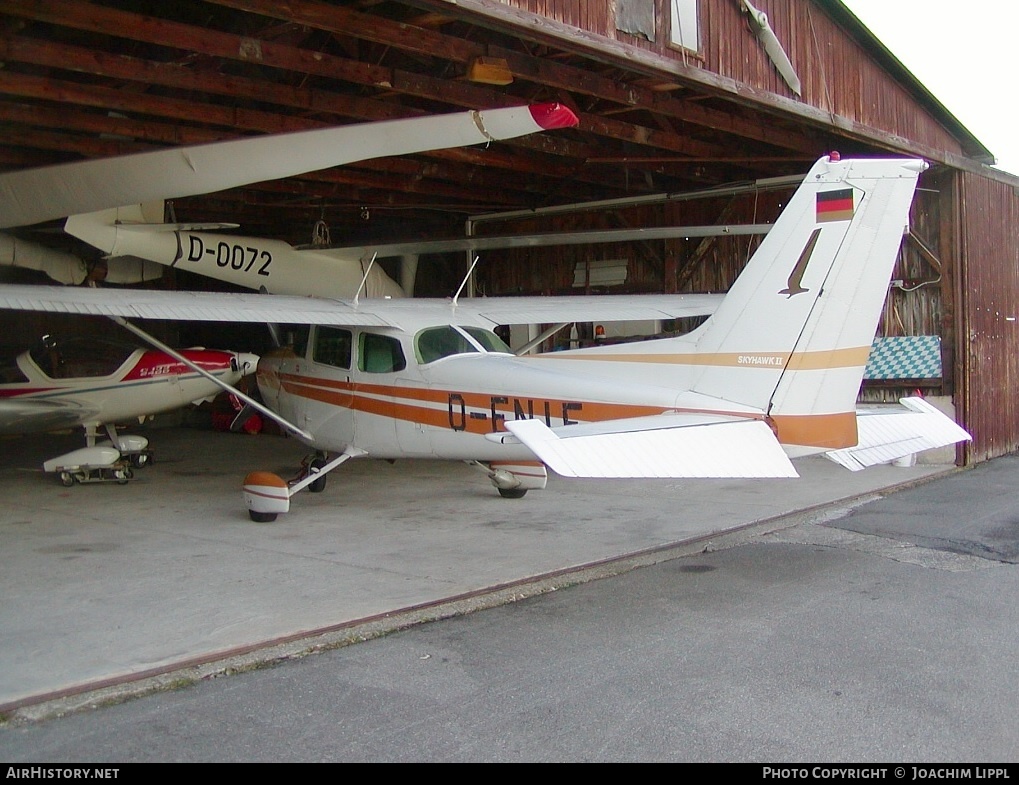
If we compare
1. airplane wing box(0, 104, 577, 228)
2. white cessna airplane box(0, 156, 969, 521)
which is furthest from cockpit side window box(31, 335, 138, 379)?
white cessna airplane box(0, 156, 969, 521)

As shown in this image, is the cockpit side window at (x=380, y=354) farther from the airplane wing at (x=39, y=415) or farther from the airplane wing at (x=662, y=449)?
the airplane wing at (x=39, y=415)

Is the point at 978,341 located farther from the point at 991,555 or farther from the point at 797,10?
the point at 991,555

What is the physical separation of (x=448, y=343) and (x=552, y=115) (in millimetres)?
2809

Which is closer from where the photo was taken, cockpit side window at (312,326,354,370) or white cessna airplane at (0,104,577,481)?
white cessna airplane at (0,104,577,481)

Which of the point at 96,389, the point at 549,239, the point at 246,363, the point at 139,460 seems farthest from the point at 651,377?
the point at 139,460

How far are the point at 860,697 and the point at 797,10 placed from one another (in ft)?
28.2

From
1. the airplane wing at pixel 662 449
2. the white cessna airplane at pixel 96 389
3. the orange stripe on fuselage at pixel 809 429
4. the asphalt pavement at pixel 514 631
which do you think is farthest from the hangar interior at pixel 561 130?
the asphalt pavement at pixel 514 631

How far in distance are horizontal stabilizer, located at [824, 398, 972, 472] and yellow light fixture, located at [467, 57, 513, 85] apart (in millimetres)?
4374

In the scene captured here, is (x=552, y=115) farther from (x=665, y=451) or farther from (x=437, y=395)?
(x=665, y=451)

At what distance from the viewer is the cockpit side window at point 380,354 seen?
9.62 metres

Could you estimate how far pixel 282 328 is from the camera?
17016mm

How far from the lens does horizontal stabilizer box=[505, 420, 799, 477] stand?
207 inches

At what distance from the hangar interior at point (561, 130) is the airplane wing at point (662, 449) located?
3.33 meters

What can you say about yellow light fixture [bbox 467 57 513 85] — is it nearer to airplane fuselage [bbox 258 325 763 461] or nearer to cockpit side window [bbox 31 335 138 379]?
airplane fuselage [bbox 258 325 763 461]
